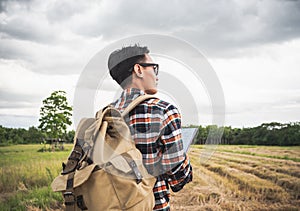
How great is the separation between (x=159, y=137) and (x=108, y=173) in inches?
8.7

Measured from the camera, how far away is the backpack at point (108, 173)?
3.74 feet

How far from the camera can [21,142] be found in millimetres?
5145

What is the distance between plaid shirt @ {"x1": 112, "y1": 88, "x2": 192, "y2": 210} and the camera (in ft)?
3.91

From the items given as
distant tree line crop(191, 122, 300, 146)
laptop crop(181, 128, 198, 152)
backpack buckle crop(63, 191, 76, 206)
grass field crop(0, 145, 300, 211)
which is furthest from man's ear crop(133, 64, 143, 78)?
distant tree line crop(191, 122, 300, 146)

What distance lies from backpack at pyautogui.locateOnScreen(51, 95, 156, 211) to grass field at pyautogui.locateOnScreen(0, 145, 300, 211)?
2.25 meters

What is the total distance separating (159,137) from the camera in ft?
3.95

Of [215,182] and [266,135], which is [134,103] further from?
[266,135]

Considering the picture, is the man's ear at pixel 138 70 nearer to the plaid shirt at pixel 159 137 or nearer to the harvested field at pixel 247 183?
the plaid shirt at pixel 159 137

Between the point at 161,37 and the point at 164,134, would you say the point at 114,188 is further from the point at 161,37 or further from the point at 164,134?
the point at 161,37

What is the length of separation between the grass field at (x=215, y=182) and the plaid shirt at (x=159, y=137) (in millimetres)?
2173

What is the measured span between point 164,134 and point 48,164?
339cm

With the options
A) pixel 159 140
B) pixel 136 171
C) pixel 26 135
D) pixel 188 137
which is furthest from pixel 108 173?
pixel 26 135

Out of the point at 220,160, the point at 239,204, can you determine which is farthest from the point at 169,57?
the point at 220,160

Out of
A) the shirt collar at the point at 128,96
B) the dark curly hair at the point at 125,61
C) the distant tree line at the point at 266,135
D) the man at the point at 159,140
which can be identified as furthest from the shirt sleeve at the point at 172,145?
the distant tree line at the point at 266,135
